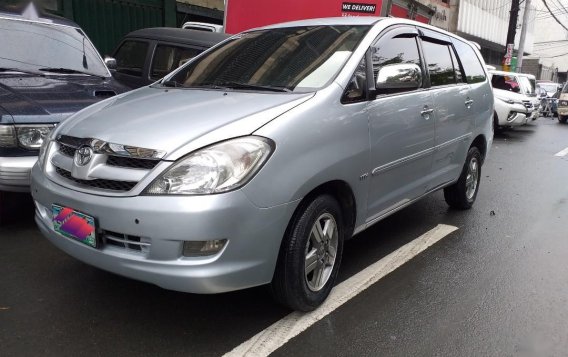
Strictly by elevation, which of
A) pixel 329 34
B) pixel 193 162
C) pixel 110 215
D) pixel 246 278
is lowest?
pixel 246 278

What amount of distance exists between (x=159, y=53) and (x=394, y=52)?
3.53 meters

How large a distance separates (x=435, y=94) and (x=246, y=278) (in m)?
2.44

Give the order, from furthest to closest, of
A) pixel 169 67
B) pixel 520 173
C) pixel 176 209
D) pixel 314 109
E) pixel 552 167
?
pixel 552 167, pixel 520 173, pixel 169 67, pixel 314 109, pixel 176 209

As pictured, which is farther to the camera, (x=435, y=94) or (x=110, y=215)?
(x=435, y=94)

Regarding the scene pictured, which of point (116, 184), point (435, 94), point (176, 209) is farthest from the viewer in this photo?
point (435, 94)

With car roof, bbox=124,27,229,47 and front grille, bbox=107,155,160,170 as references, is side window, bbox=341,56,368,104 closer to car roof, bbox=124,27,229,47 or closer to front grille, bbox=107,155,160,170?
front grille, bbox=107,155,160,170

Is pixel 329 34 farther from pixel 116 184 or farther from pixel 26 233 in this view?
pixel 26 233

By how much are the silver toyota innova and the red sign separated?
4.67m

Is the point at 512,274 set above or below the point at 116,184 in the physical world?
below

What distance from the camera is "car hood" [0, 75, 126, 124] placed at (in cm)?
380

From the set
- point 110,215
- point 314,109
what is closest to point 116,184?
point 110,215

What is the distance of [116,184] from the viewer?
8.27 feet

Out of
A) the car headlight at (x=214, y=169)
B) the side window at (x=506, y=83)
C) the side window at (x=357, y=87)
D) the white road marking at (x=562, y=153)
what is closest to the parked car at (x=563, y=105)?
the side window at (x=506, y=83)

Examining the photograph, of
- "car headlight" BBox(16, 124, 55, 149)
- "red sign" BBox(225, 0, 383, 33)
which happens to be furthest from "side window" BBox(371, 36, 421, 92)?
"red sign" BBox(225, 0, 383, 33)
